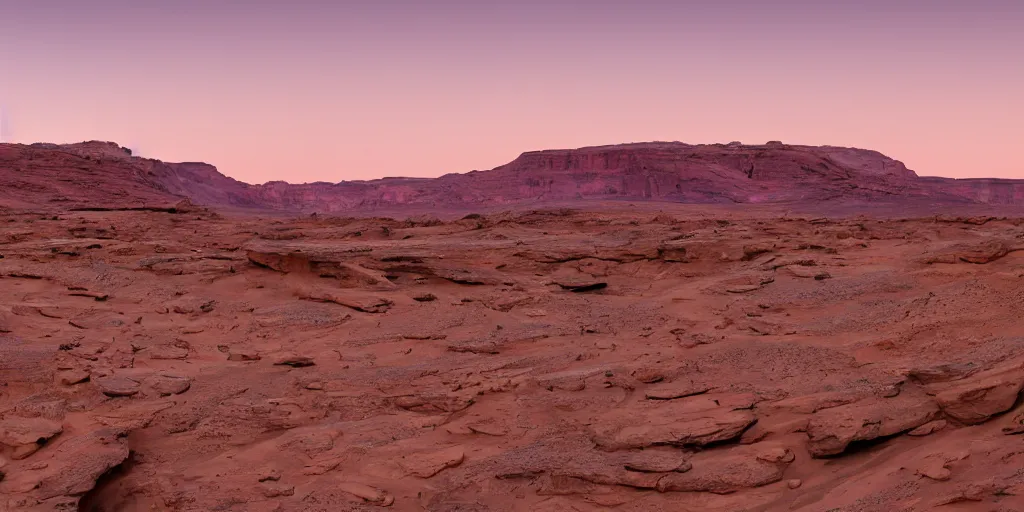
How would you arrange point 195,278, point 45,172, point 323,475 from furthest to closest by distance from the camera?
point 45,172 < point 195,278 < point 323,475

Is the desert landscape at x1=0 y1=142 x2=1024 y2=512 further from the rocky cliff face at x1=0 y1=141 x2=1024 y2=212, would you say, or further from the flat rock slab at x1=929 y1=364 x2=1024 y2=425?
the rocky cliff face at x1=0 y1=141 x2=1024 y2=212

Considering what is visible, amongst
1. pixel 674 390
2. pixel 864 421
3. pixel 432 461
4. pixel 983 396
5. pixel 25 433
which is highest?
pixel 983 396

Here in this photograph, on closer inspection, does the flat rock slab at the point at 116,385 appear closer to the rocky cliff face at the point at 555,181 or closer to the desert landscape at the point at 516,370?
the desert landscape at the point at 516,370

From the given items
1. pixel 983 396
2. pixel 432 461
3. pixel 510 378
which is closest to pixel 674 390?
pixel 510 378

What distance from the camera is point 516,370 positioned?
1010 cm

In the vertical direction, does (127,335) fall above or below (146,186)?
below

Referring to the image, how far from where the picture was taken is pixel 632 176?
54094mm

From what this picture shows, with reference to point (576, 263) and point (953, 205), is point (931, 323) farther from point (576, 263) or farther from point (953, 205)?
point (953, 205)

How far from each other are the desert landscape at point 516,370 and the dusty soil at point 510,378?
0.13ft

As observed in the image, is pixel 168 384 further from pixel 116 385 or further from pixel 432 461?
pixel 432 461

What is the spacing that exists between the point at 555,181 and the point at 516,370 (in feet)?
157

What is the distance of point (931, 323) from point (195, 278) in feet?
41.7

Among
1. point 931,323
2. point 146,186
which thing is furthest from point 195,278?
point 146,186

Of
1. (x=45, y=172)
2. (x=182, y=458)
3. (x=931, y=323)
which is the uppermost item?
(x=45, y=172)
